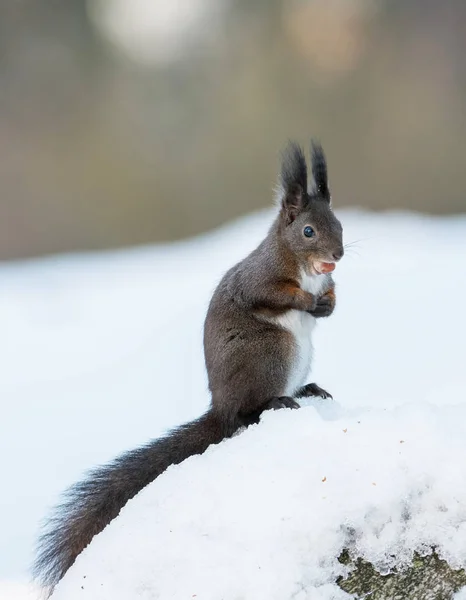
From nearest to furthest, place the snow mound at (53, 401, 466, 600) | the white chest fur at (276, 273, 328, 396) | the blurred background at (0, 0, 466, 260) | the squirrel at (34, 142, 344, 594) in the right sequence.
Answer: the snow mound at (53, 401, 466, 600) → the squirrel at (34, 142, 344, 594) → the white chest fur at (276, 273, 328, 396) → the blurred background at (0, 0, 466, 260)

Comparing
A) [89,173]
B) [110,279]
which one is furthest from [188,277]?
[89,173]

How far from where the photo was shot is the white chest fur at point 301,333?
257cm

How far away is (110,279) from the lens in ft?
20.8

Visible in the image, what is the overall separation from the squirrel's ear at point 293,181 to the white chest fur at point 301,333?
194 mm

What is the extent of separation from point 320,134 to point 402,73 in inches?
41.3

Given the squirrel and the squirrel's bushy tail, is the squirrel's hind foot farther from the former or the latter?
the squirrel's bushy tail

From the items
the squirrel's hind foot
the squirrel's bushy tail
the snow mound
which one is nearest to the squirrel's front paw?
the squirrel's hind foot

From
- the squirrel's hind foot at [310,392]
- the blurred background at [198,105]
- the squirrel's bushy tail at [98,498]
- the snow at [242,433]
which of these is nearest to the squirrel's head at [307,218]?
the squirrel's hind foot at [310,392]

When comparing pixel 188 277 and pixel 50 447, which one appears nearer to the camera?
pixel 50 447

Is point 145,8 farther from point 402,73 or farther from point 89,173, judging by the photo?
point 402,73

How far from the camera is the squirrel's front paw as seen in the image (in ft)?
8.69

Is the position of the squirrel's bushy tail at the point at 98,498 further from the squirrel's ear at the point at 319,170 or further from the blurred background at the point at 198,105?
the blurred background at the point at 198,105

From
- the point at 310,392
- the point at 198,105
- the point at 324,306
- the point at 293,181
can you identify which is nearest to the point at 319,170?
the point at 293,181

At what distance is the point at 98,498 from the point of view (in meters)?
2.17
